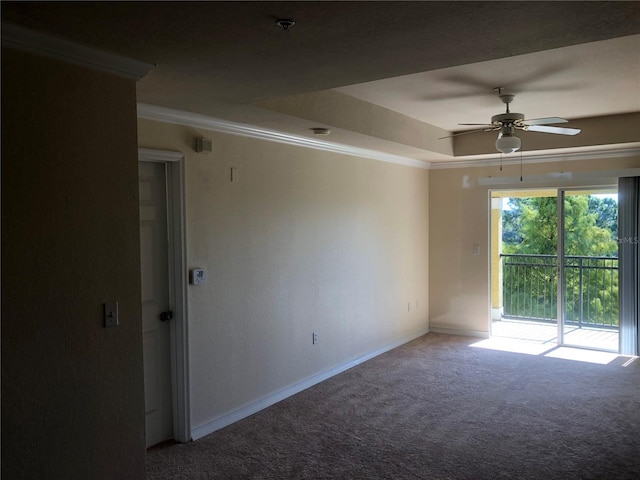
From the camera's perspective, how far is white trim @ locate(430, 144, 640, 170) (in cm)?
574

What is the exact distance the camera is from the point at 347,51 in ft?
7.52

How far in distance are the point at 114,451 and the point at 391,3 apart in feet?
7.58

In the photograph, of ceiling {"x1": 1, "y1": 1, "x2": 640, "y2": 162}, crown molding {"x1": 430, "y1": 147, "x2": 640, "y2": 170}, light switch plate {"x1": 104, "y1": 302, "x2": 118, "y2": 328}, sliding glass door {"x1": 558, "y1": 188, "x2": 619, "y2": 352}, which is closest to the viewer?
ceiling {"x1": 1, "y1": 1, "x2": 640, "y2": 162}

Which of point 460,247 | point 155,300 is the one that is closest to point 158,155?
point 155,300

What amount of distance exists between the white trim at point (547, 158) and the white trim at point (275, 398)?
2541 mm

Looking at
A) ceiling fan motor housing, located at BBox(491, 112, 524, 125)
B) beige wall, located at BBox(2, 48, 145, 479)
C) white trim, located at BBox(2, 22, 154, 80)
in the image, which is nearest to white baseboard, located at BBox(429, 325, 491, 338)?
ceiling fan motor housing, located at BBox(491, 112, 524, 125)

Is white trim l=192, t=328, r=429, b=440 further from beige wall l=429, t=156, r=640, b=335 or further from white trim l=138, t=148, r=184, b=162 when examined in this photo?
white trim l=138, t=148, r=184, b=162

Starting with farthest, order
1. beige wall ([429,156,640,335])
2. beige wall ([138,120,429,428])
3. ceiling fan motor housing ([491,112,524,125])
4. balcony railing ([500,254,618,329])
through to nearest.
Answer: beige wall ([429,156,640,335]), balcony railing ([500,254,618,329]), ceiling fan motor housing ([491,112,524,125]), beige wall ([138,120,429,428])

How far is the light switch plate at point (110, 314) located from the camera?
2.42 m

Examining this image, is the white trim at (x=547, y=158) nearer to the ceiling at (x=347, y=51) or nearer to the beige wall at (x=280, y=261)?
the beige wall at (x=280, y=261)

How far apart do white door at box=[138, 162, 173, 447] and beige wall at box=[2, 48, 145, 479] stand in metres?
1.02

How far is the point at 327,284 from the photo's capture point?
510 cm

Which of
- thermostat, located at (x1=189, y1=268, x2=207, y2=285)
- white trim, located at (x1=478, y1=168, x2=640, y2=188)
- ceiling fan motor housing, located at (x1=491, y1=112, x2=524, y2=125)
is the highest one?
ceiling fan motor housing, located at (x1=491, y1=112, x2=524, y2=125)

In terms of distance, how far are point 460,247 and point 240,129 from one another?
12.9 feet
